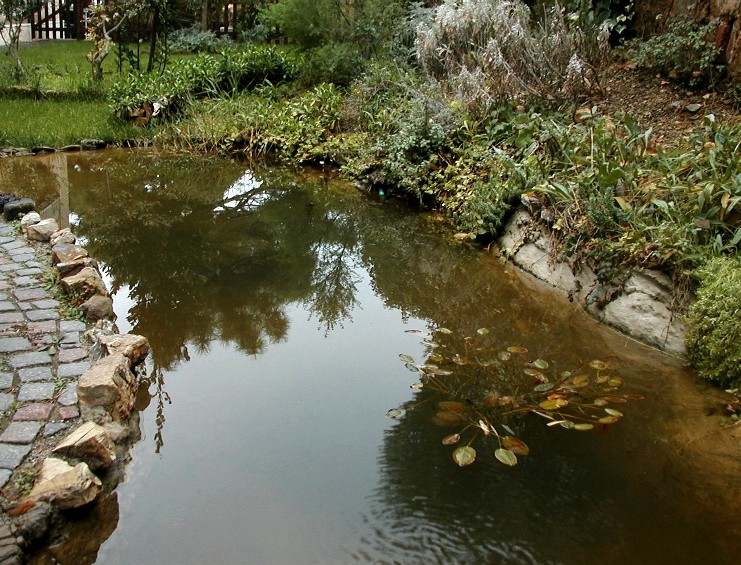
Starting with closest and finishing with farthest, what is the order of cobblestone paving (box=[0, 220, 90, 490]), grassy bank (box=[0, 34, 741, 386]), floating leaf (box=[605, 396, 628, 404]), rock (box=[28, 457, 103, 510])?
rock (box=[28, 457, 103, 510]) < cobblestone paving (box=[0, 220, 90, 490]) < floating leaf (box=[605, 396, 628, 404]) < grassy bank (box=[0, 34, 741, 386])

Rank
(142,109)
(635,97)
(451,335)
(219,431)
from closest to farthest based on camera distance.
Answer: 1. (219,431)
2. (451,335)
3. (635,97)
4. (142,109)

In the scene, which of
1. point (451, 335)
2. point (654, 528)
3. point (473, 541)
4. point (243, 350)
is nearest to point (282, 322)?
point (243, 350)

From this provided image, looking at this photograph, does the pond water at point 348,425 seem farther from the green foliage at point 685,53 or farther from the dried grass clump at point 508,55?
the green foliage at point 685,53

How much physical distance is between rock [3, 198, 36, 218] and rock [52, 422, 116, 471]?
396 cm

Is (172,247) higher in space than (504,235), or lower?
lower

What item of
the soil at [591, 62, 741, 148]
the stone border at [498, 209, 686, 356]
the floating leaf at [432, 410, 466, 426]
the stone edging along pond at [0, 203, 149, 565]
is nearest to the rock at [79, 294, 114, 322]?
the stone edging along pond at [0, 203, 149, 565]

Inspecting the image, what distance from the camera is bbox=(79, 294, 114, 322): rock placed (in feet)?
15.7

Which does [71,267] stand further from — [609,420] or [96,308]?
[609,420]

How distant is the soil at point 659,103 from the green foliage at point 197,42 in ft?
34.4

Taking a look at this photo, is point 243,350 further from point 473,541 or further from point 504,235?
point 504,235

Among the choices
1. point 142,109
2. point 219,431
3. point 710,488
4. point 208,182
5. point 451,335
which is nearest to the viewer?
point 710,488

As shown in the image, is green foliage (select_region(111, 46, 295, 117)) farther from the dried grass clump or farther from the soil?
the soil

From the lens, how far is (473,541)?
3221mm

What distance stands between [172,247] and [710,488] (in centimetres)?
503
